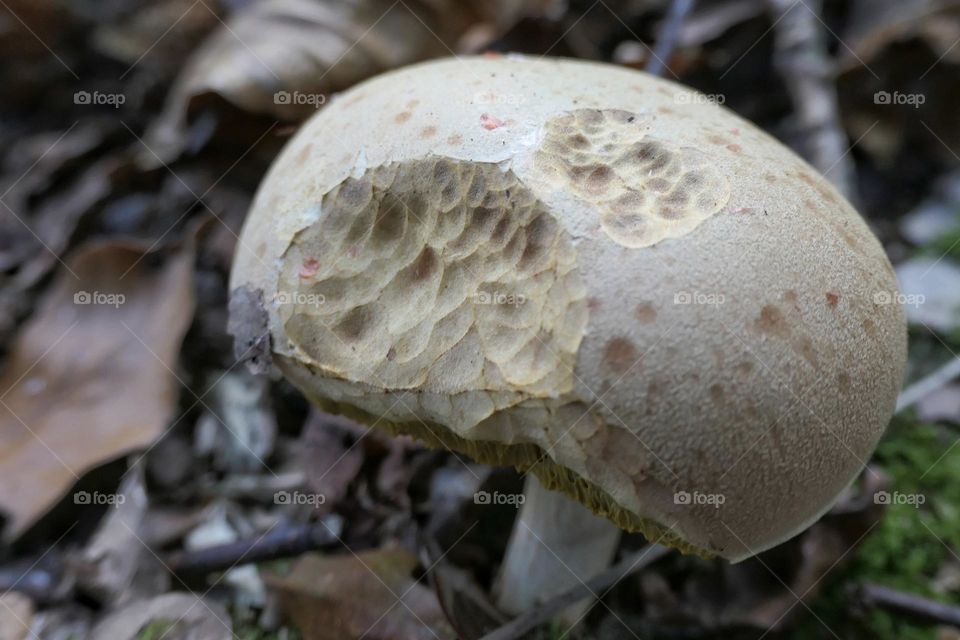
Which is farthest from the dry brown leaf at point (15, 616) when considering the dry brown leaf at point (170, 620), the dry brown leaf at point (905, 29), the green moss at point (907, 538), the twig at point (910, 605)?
the dry brown leaf at point (905, 29)

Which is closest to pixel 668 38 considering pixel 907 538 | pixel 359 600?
pixel 907 538

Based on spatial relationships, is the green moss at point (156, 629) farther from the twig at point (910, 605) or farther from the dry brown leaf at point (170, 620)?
the twig at point (910, 605)

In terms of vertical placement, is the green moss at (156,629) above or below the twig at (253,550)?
above

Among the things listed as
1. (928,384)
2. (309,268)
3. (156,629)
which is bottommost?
(928,384)

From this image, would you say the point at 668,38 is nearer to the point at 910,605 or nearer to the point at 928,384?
the point at 928,384

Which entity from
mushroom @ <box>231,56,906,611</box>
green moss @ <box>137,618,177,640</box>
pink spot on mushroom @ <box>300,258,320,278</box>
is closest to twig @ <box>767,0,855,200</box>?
mushroom @ <box>231,56,906,611</box>

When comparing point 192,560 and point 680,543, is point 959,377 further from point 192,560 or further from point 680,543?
point 192,560
